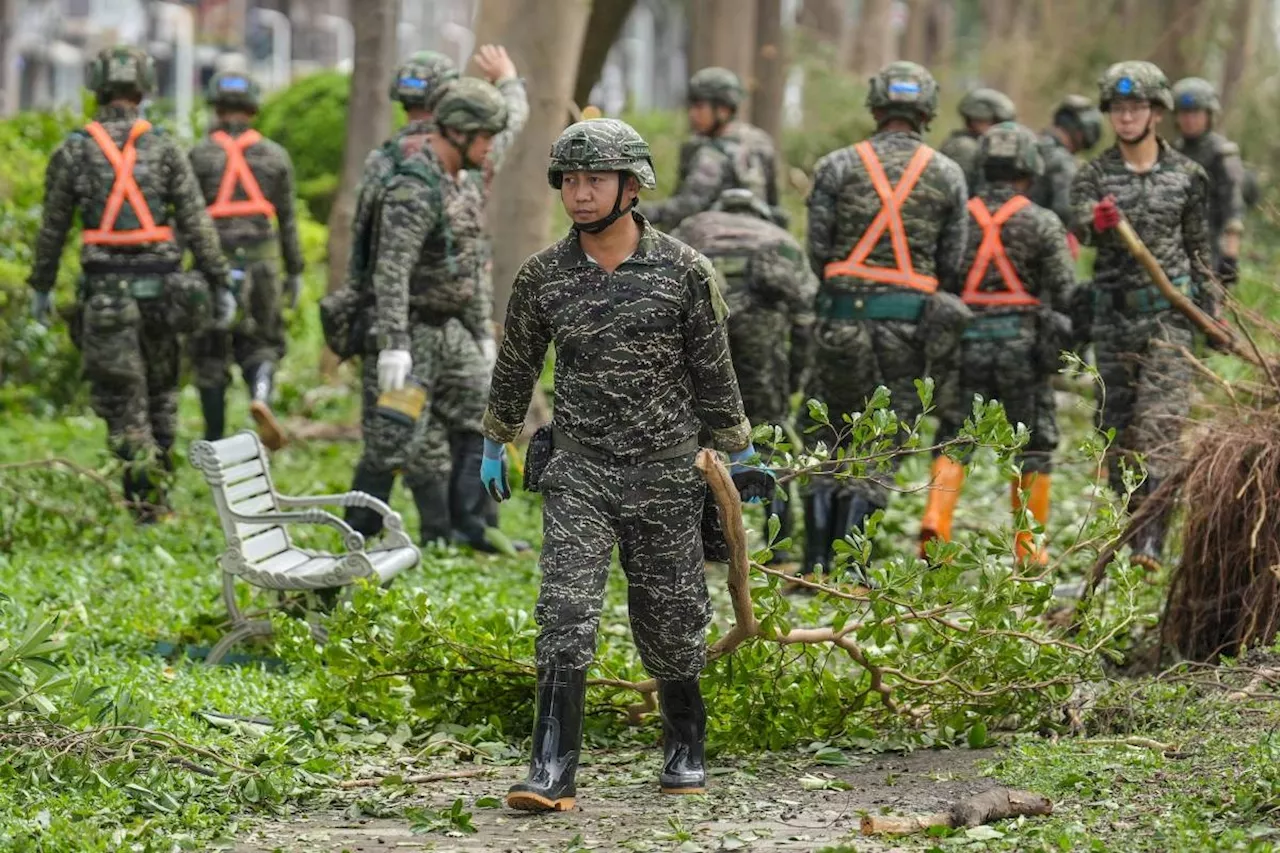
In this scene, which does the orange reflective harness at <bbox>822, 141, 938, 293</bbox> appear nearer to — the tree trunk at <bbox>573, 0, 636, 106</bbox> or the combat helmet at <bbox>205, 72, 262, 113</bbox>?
the combat helmet at <bbox>205, 72, 262, 113</bbox>

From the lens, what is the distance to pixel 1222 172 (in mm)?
13469

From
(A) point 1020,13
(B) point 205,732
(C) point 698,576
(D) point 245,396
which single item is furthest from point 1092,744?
(A) point 1020,13

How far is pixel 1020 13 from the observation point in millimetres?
41812

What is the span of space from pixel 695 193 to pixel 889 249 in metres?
2.26

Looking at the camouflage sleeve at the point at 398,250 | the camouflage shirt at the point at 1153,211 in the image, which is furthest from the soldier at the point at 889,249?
the camouflage sleeve at the point at 398,250

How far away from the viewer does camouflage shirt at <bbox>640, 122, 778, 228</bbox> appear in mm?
11836

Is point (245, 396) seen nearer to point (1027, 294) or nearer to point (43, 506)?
point (43, 506)

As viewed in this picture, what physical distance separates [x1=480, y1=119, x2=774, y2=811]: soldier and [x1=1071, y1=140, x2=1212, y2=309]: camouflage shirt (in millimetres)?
4256

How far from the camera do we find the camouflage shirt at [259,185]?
13281 mm

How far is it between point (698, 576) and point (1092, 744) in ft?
4.77

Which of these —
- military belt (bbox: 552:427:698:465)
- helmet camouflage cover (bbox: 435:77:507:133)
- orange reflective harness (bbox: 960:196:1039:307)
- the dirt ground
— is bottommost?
the dirt ground

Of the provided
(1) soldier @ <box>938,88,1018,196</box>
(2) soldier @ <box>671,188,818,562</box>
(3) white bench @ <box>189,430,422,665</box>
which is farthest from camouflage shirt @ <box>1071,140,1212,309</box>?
(3) white bench @ <box>189,430,422,665</box>

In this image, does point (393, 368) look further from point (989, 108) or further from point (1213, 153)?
point (1213, 153)

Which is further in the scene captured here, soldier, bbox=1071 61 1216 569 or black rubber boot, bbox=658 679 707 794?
soldier, bbox=1071 61 1216 569
